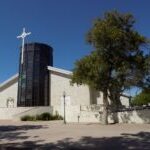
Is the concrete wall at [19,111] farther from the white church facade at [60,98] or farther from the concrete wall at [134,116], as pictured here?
the concrete wall at [134,116]

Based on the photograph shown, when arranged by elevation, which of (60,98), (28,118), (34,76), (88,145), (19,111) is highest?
(34,76)

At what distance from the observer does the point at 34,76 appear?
4625cm

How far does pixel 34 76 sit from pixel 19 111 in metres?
5.39

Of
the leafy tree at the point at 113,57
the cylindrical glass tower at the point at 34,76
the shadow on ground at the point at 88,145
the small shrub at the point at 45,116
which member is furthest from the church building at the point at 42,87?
the shadow on ground at the point at 88,145

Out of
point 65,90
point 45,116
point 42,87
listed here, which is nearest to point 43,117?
point 45,116

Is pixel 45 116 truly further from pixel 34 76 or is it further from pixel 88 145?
pixel 88 145

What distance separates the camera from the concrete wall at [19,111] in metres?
42.6

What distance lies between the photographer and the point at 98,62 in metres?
29.2

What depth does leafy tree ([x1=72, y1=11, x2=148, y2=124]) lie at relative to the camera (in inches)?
1150

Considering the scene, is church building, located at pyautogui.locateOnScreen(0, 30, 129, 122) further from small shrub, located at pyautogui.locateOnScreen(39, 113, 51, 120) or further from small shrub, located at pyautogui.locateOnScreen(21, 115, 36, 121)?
small shrub, located at pyautogui.locateOnScreen(21, 115, 36, 121)

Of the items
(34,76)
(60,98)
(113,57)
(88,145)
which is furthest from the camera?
(34,76)

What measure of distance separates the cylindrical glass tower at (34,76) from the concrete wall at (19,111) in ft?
6.30

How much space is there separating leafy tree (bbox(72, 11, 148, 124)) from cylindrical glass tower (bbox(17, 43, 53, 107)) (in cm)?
1658

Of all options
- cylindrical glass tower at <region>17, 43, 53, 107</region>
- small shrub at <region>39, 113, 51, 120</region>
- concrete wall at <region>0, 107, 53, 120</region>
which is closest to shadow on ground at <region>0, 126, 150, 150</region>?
small shrub at <region>39, 113, 51, 120</region>
